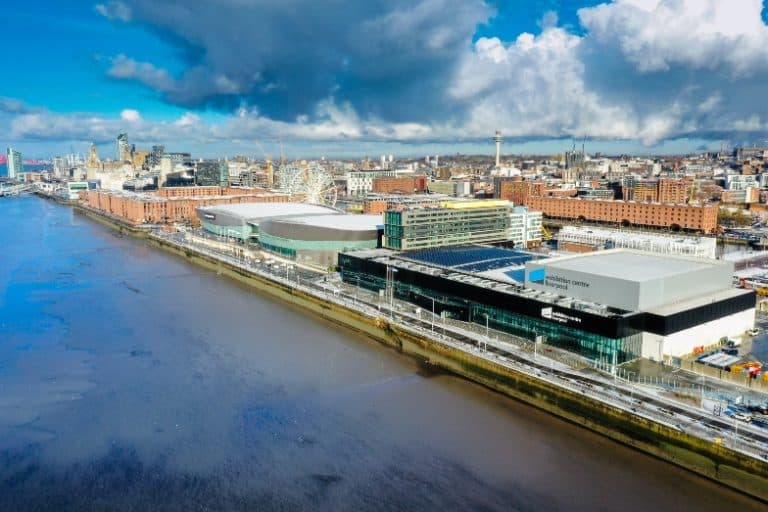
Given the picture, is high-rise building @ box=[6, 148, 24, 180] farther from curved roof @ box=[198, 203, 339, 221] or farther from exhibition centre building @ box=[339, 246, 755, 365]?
exhibition centre building @ box=[339, 246, 755, 365]

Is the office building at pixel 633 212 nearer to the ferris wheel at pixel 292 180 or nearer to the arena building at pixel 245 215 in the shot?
the arena building at pixel 245 215

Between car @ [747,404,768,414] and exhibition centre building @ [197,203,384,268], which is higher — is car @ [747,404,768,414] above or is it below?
below

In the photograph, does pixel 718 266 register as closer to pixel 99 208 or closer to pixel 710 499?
pixel 710 499

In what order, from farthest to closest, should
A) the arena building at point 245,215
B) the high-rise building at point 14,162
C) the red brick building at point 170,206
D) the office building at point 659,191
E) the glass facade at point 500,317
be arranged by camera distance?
the high-rise building at point 14,162 < the office building at point 659,191 < the red brick building at point 170,206 < the arena building at point 245,215 < the glass facade at point 500,317

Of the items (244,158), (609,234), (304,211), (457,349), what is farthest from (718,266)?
(244,158)

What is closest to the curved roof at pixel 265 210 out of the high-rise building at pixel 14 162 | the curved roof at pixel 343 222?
the curved roof at pixel 343 222

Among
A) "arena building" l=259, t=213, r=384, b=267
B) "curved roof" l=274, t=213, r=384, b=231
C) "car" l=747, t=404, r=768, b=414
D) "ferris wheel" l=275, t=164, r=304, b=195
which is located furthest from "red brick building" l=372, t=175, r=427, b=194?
"car" l=747, t=404, r=768, b=414
